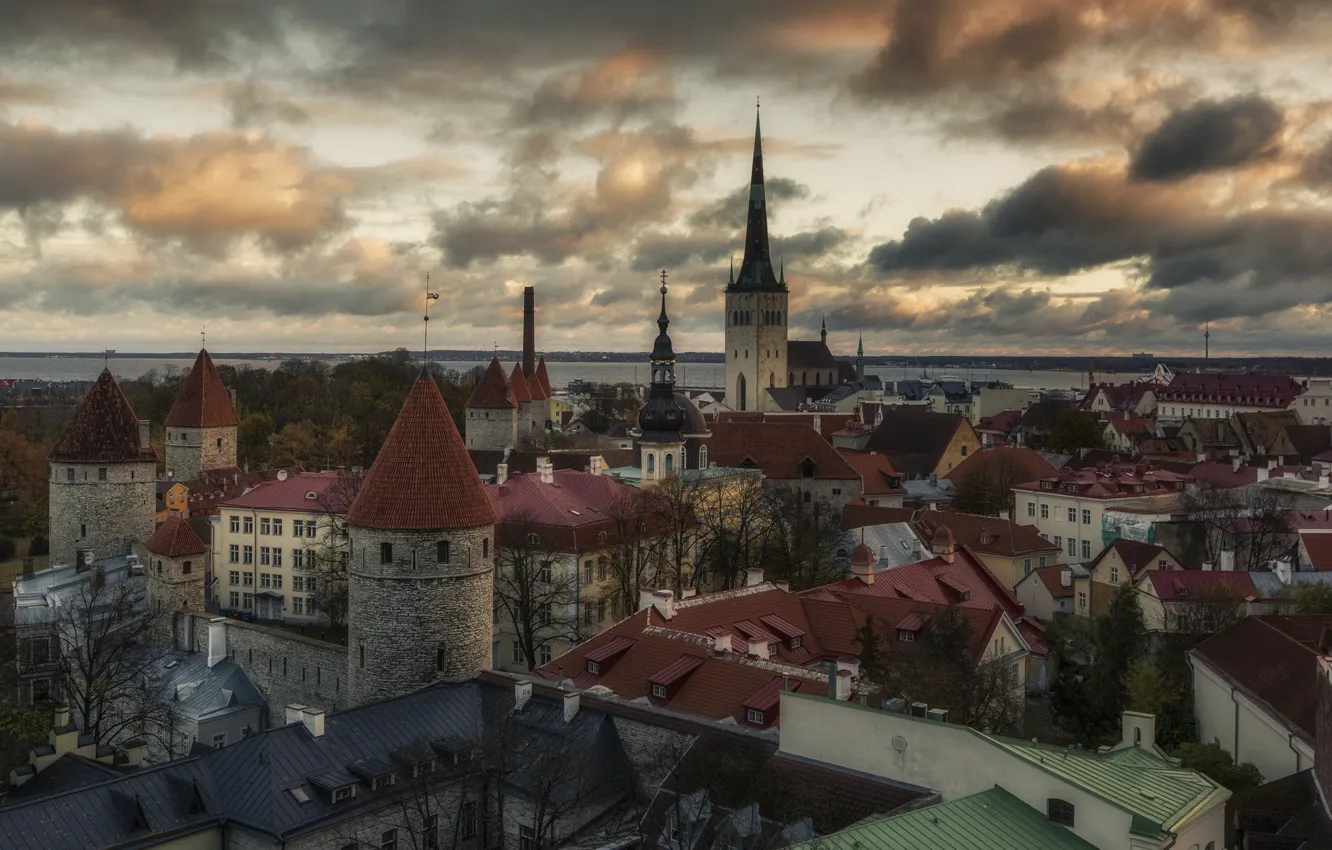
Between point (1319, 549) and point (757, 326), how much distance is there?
2711 inches

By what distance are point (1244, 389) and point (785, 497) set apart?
77291mm

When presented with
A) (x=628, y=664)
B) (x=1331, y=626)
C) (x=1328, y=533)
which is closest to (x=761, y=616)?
(x=628, y=664)

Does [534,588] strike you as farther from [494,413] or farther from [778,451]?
[494,413]

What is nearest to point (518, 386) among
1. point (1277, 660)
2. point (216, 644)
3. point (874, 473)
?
point (874, 473)

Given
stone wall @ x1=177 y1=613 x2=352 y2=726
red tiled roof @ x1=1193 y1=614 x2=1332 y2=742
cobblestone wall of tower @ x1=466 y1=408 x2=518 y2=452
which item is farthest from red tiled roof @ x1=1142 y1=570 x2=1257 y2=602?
cobblestone wall of tower @ x1=466 y1=408 x2=518 y2=452

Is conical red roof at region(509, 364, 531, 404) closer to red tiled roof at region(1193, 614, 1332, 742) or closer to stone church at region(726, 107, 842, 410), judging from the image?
stone church at region(726, 107, 842, 410)

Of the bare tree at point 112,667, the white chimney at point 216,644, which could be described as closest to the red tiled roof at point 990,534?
the white chimney at point 216,644

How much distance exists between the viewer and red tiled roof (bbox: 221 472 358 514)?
147ft

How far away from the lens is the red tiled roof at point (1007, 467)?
59.4 metres

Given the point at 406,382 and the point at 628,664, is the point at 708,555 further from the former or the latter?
the point at 406,382

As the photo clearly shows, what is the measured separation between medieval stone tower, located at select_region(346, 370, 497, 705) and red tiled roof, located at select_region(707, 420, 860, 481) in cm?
3663

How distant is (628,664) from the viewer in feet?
82.7

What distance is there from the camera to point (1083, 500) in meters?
50.8

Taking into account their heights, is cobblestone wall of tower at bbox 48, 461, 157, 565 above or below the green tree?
above
